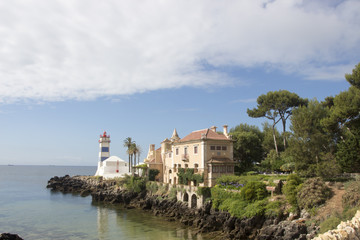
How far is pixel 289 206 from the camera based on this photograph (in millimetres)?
27172

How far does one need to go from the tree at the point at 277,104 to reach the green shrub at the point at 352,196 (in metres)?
22.8

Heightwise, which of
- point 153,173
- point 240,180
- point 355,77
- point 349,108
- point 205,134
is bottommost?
point 240,180

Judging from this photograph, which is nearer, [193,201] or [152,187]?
[193,201]

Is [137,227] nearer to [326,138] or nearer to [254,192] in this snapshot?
[254,192]

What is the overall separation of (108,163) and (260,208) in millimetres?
51569

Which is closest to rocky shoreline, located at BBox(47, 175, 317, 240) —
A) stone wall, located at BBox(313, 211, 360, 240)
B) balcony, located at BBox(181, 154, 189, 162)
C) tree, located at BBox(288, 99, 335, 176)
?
stone wall, located at BBox(313, 211, 360, 240)

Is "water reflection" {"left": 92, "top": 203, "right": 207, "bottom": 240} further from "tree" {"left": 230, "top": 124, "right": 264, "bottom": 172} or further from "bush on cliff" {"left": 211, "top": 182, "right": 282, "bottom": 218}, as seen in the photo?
"tree" {"left": 230, "top": 124, "right": 264, "bottom": 172}

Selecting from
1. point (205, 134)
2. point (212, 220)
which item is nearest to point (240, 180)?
point (212, 220)

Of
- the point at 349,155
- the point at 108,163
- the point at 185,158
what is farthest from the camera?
the point at 108,163

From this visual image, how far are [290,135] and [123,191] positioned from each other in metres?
31.3

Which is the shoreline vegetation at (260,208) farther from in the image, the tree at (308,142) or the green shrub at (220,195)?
the tree at (308,142)

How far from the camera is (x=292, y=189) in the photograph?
27344mm

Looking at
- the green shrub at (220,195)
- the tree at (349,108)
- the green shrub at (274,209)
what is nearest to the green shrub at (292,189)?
the green shrub at (274,209)

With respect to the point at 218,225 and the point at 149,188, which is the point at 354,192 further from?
the point at 149,188
